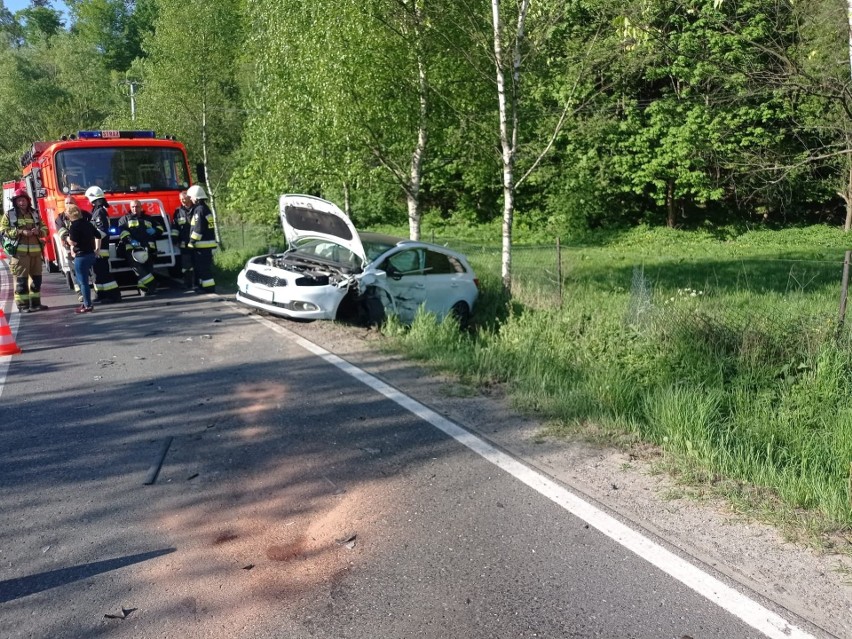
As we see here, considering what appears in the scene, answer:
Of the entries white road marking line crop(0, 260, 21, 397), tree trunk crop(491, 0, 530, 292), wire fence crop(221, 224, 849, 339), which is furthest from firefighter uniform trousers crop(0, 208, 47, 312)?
tree trunk crop(491, 0, 530, 292)

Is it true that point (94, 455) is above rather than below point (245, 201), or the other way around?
below

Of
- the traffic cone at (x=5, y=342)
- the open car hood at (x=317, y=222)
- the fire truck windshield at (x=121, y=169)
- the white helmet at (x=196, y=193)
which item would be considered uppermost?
the fire truck windshield at (x=121, y=169)

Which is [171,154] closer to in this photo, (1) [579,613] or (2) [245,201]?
(2) [245,201]

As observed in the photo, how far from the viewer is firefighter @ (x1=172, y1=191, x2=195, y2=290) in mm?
13156

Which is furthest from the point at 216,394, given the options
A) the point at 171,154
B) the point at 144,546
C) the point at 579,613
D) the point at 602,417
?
the point at 171,154

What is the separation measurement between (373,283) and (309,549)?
251 inches

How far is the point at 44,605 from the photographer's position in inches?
139

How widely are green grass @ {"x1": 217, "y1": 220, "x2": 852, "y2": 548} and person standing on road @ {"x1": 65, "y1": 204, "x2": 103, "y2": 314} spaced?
5.25m

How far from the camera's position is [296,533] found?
424 cm

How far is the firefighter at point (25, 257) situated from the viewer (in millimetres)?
12195

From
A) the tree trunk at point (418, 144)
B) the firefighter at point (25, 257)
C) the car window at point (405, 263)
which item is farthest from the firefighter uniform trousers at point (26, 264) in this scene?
the tree trunk at point (418, 144)

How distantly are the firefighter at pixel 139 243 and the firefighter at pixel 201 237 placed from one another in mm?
719

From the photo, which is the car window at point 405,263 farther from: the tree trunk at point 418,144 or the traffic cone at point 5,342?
the traffic cone at point 5,342

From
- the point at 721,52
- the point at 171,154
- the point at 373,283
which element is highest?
the point at 721,52
